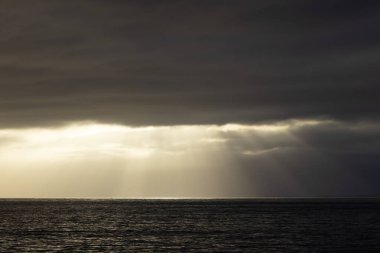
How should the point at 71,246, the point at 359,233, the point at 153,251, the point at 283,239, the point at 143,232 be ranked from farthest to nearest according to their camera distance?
1. the point at 143,232
2. the point at 359,233
3. the point at 283,239
4. the point at 71,246
5. the point at 153,251

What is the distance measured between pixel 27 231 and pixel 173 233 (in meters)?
31.0

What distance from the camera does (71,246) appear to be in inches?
3644

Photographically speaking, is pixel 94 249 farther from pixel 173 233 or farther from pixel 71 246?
pixel 173 233

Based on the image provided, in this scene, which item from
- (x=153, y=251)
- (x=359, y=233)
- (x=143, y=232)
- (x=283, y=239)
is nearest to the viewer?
(x=153, y=251)

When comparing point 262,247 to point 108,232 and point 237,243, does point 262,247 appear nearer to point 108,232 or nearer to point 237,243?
point 237,243

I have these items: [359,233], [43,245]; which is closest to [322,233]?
[359,233]

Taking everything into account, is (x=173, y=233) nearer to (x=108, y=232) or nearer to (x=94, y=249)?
(x=108, y=232)

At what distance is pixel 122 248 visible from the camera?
9025cm

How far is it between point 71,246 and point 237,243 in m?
26.1

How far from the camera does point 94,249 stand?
89375 mm

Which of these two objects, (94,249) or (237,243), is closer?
(94,249)

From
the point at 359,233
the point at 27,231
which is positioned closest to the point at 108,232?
the point at 27,231

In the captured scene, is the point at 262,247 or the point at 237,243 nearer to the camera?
the point at 262,247

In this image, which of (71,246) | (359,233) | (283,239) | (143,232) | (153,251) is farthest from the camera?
(143,232)
